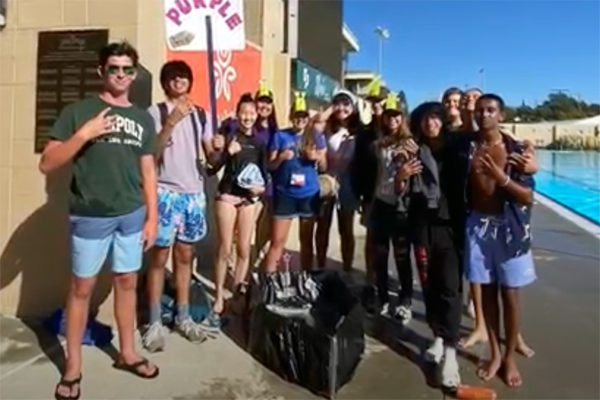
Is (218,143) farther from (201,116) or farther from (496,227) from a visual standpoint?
(496,227)

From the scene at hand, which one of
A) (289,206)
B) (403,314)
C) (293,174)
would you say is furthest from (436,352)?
(293,174)

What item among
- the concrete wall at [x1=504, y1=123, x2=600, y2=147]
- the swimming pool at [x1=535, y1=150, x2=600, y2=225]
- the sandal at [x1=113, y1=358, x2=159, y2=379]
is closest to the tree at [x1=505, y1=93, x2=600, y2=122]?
the concrete wall at [x1=504, y1=123, x2=600, y2=147]

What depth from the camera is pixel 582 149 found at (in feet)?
158

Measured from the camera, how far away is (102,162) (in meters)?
3.39

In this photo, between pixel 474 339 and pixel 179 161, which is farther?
pixel 474 339

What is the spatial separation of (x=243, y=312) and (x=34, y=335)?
4.75 ft

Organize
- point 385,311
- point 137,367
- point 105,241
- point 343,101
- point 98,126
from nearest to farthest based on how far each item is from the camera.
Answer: point 98,126 < point 105,241 < point 137,367 < point 385,311 < point 343,101

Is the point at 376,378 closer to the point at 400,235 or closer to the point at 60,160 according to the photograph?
the point at 400,235

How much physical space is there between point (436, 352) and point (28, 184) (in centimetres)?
309

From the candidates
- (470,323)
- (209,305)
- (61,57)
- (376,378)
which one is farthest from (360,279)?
(61,57)

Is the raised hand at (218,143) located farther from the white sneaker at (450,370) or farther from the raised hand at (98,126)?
the white sneaker at (450,370)

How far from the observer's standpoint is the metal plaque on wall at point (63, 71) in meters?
4.45

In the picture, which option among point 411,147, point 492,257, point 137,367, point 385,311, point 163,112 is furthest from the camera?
point 385,311

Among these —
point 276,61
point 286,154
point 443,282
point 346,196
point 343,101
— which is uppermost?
point 276,61
